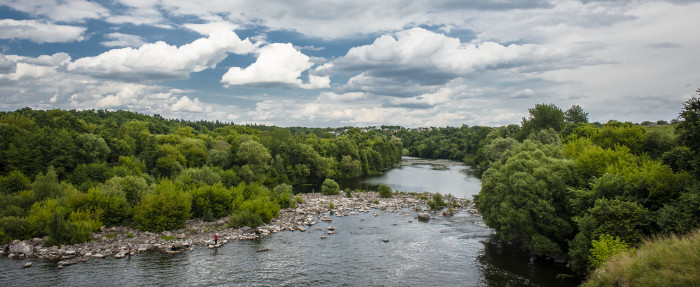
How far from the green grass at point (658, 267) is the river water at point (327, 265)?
828 cm

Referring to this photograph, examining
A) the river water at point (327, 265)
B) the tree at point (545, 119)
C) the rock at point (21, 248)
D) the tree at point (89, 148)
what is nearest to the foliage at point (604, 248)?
the river water at point (327, 265)

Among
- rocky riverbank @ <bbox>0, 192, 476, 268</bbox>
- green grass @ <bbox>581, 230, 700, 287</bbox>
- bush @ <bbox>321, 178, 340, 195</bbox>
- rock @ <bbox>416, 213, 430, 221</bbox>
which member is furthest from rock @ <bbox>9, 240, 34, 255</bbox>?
green grass @ <bbox>581, 230, 700, 287</bbox>

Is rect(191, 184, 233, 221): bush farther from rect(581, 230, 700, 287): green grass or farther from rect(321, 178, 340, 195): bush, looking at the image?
rect(581, 230, 700, 287): green grass

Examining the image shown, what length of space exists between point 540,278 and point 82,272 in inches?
1365

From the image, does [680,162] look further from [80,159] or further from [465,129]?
[465,129]

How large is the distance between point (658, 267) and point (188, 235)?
3754cm

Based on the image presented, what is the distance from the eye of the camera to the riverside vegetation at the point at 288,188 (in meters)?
24.4

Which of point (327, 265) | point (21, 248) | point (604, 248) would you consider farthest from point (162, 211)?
point (604, 248)

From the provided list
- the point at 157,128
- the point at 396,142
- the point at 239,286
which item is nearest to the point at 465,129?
the point at 396,142

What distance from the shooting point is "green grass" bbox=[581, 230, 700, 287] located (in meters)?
15.8

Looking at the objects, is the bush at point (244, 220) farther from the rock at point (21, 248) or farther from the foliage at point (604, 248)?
the foliage at point (604, 248)

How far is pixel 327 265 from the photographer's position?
101 ft

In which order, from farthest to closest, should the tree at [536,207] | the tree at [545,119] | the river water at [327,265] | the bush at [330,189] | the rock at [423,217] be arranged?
the tree at [545,119]
the bush at [330,189]
the rock at [423,217]
the tree at [536,207]
the river water at [327,265]

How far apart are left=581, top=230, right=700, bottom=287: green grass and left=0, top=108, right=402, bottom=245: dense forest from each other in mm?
33193
